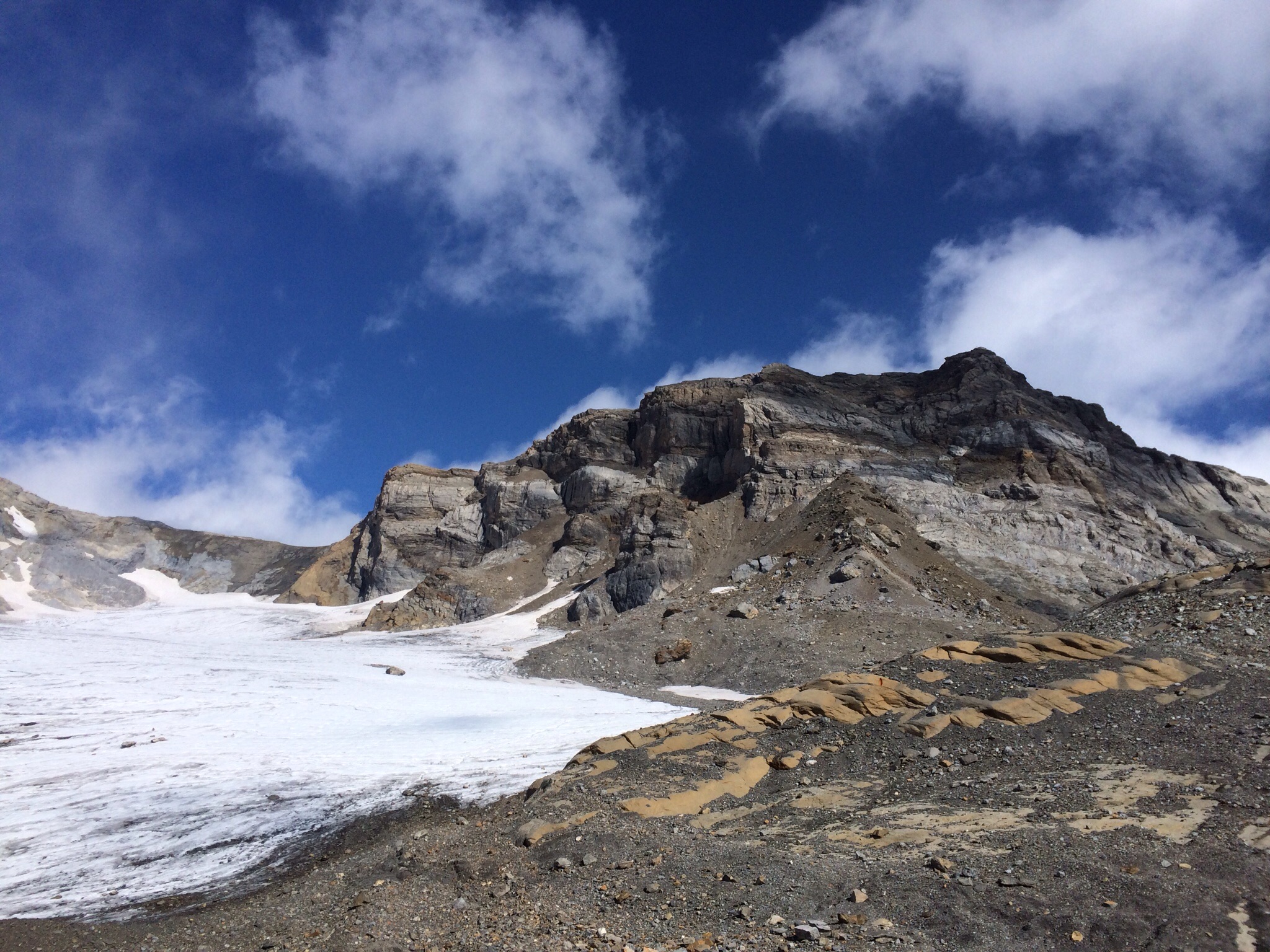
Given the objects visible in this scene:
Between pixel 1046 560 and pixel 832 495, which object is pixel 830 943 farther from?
pixel 1046 560

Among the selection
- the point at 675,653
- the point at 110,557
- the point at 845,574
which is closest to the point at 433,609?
the point at 675,653

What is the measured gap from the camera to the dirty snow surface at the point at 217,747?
1260 cm

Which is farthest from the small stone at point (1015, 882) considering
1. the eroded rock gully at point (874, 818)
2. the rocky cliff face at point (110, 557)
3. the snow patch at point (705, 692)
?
the rocky cliff face at point (110, 557)

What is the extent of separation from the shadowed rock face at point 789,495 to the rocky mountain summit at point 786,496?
18cm

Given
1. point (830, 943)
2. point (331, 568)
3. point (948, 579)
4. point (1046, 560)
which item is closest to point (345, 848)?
point (830, 943)

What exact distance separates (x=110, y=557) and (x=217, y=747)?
88.8 metres

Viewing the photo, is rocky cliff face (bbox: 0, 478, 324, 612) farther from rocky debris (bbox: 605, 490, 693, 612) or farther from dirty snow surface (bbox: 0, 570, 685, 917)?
rocky debris (bbox: 605, 490, 693, 612)

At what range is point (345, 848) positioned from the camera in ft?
41.5

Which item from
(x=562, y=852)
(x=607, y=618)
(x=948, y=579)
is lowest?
(x=562, y=852)

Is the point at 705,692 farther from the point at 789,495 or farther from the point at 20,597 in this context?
the point at 20,597

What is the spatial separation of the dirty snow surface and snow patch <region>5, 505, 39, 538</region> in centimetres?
5181

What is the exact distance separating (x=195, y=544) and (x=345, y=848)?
102 m

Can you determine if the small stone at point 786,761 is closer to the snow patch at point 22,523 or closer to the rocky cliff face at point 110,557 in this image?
the rocky cliff face at point 110,557

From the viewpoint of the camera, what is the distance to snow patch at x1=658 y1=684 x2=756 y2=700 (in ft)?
102
